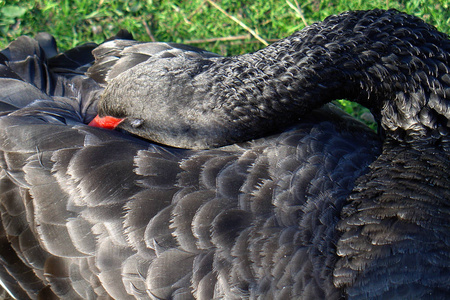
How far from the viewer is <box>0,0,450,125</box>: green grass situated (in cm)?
473

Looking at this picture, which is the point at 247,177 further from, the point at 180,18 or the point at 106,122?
the point at 180,18

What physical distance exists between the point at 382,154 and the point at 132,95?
1370mm

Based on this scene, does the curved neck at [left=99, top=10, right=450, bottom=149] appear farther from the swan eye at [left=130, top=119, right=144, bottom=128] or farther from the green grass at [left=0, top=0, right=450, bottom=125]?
the green grass at [left=0, top=0, right=450, bottom=125]

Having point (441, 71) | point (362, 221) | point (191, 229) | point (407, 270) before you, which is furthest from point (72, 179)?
point (441, 71)

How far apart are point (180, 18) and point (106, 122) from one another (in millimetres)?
2376

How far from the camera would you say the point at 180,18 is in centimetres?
494

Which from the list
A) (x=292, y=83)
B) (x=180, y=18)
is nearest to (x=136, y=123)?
(x=292, y=83)

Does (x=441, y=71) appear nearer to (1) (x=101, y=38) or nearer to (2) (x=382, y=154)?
(2) (x=382, y=154)

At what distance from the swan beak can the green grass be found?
205cm

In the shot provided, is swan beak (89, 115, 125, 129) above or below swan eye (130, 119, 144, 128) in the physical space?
below

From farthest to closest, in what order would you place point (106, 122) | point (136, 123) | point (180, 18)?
point (180, 18) < point (106, 122) < point (136, 123)

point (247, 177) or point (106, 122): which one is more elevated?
point (106, 122)

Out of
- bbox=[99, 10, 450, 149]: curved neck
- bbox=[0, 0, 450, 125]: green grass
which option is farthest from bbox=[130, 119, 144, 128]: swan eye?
bbox=[0, 0, 450, 125]: green grass

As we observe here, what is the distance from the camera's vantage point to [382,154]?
2785mm
